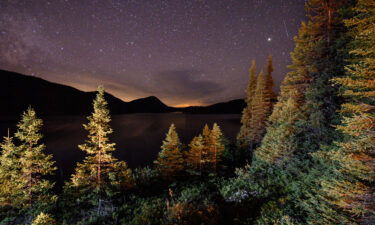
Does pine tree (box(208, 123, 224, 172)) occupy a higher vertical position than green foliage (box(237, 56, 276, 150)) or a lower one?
lower

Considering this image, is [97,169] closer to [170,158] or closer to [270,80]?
[170,158]

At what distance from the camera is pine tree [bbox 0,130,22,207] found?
13.5 m

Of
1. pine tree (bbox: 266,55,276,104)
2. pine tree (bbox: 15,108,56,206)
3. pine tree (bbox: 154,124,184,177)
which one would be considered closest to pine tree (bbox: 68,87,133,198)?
pine tree (bbox: 15,108,56,206)

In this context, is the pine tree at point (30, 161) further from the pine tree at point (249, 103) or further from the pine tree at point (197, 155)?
the pine tree at point (249, 103)

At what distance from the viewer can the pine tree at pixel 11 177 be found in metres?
13.5

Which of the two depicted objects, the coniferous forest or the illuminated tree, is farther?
the illuminated tree

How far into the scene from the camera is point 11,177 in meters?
14.1

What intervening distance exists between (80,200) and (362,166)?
2134 cm

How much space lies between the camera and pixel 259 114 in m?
27.3

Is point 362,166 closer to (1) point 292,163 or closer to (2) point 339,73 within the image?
(1) point 292,163

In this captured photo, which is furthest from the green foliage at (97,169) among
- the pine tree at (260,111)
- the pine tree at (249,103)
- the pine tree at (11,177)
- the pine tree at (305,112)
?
the pine tree at (249,103)

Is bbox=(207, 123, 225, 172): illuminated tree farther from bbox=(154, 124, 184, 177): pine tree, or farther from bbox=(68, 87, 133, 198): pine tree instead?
bbox=(68, 87, 133, 198): pine tree

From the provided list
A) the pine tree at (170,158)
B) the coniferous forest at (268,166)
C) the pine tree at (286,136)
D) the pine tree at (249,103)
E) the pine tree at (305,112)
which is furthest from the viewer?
the pine tree at (249,103)

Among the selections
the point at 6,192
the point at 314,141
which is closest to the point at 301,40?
the point at 314,141
